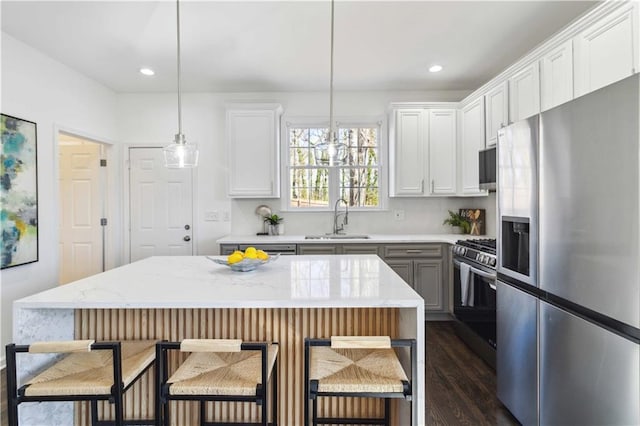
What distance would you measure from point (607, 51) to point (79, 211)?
16.9 ft

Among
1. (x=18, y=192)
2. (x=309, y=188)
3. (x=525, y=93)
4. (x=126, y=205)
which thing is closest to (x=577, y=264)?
(x=525, y=93)

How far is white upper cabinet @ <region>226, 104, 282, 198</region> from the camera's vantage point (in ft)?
13.0

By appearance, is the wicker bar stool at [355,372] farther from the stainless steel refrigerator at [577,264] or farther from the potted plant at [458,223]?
the potted plant at [458,223]

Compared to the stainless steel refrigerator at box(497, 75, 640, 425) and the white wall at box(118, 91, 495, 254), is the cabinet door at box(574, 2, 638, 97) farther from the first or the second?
the white wall at box(118, 91, 495, 254)

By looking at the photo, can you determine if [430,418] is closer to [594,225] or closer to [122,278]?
[594,225]

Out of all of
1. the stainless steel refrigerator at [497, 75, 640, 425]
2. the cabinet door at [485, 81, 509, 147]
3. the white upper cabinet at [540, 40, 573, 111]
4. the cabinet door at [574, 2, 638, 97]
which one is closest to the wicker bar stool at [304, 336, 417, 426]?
the stainless steel refrigerator at [497, 75, 640, 425]

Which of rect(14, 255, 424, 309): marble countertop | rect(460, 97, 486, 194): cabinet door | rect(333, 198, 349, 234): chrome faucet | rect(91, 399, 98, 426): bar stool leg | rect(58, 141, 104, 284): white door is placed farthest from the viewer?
rect(333, 198, 349, 234): chrome faucet

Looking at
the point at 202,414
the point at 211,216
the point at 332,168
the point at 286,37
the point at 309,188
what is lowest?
the point at 202,414

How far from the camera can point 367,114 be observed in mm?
4289

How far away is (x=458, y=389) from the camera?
7.86 feet

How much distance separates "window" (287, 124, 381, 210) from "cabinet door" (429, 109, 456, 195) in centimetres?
68

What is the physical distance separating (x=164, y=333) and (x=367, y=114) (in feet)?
11.4

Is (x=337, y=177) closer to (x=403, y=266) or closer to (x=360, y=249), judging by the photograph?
(x=360, y=249)

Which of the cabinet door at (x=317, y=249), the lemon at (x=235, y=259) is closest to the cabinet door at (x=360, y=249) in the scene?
the cabinet door at (x=317, y=249)
